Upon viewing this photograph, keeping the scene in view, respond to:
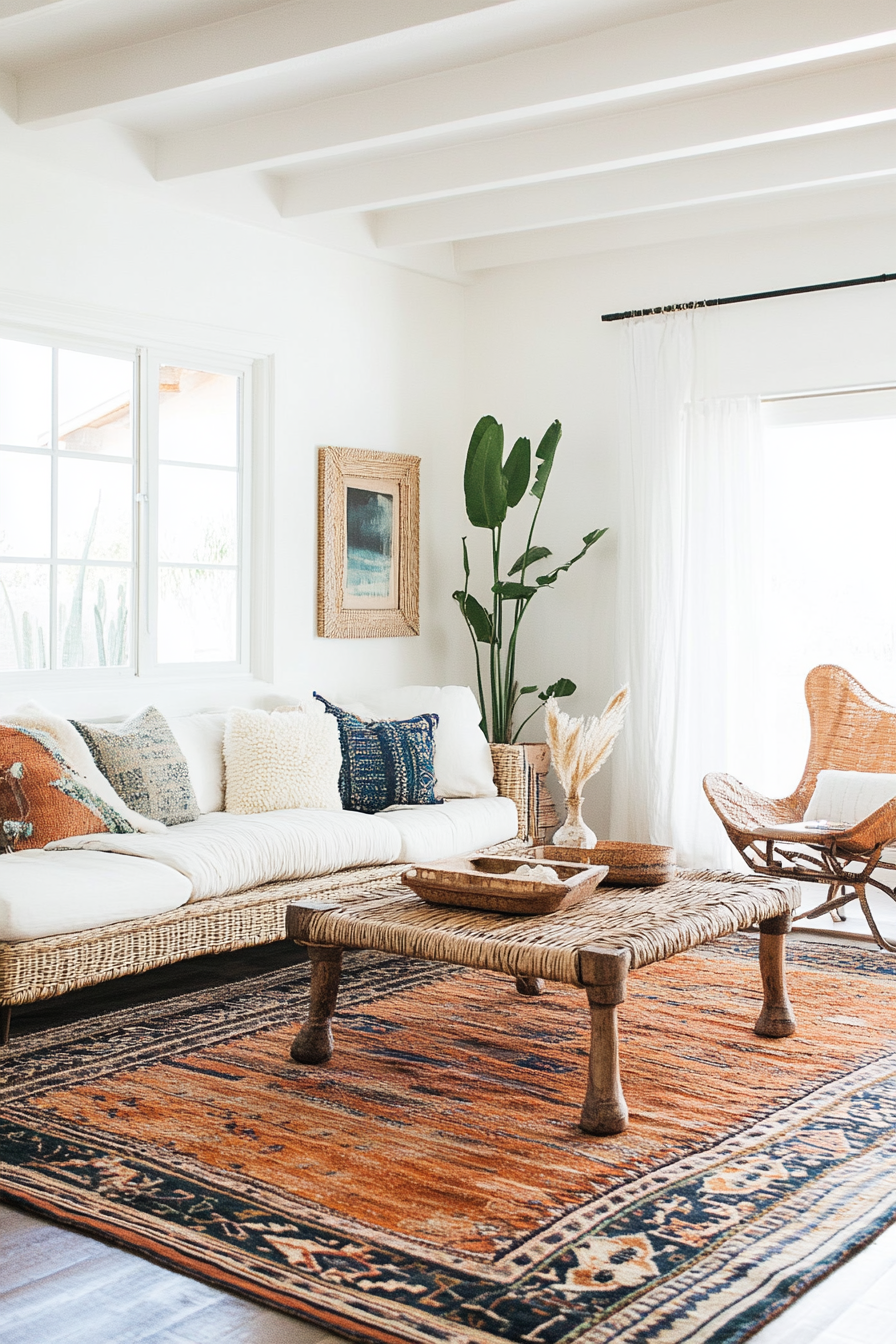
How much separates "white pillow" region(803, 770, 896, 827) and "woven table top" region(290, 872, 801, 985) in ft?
4.84

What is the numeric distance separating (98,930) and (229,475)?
2473 millimetres

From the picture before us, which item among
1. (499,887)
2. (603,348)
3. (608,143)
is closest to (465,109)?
(608,143)

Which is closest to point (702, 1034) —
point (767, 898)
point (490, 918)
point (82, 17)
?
point (767, 898)

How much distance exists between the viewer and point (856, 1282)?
7.20 ft

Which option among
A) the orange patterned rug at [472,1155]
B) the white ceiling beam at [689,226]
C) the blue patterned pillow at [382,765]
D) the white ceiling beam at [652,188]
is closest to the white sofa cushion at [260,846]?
the blue patterned pillow at [382,765]

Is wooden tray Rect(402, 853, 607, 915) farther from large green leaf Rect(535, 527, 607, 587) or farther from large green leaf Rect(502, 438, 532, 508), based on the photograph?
large green leaf Rect(502, 438, 532, 508)

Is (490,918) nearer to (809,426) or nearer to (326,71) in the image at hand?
(326,71)

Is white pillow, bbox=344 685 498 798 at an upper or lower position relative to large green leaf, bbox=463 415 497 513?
lower

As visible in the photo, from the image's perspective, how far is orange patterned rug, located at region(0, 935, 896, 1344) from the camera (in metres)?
2.15

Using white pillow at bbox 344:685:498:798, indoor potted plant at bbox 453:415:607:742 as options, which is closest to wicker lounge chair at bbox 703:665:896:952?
white pillow at bbox 344:685:498:798

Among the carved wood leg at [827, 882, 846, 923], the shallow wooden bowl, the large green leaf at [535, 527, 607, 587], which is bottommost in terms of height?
the carved wood leg at [827, 882, 846, 923]

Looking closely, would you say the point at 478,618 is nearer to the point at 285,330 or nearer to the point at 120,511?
the point at 285,330

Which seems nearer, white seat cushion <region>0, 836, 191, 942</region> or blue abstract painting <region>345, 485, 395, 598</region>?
white seat cushion <region>0, 836, 191, 942</region>

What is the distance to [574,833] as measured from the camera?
148 inches
